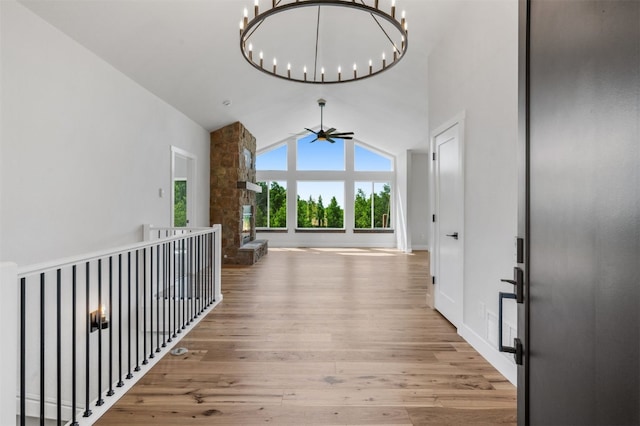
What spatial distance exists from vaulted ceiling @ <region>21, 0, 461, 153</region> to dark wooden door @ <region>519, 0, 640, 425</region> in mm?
2899

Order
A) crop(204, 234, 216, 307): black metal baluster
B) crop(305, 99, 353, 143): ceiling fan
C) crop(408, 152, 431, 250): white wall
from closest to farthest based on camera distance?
crop(204, 234, 216, 307): black metal baluster → crop(305, 99, 353, 143): ceiling fan → crop(408, 152, 431, 250): white wall

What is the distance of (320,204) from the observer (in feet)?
34.7

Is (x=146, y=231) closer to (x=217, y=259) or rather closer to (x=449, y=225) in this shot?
(x=217, y=259)

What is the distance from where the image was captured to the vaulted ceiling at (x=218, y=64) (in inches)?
124

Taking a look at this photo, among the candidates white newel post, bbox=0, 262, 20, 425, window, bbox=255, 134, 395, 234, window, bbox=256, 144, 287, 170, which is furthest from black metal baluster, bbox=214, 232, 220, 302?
window, bbox=256, 144, 287, 170

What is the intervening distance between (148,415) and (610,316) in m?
2.29

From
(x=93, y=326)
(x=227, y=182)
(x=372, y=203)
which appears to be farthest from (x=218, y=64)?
(x=372, y=203)

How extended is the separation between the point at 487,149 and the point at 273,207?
8.36 m

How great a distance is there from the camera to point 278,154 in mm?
10570

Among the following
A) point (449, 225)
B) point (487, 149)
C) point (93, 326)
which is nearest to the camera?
point (487, 149)

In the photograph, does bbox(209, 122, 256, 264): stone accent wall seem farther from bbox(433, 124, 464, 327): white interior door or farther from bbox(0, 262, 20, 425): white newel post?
bbox(0, 262, 20, 425): white newel post

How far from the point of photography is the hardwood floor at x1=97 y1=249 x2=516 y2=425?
Result: 6.55 feet

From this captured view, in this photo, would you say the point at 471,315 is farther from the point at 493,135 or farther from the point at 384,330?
the point at 493,135

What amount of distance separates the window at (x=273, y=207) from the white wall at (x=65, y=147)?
5.78 m
